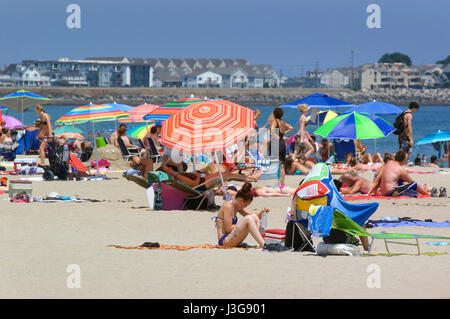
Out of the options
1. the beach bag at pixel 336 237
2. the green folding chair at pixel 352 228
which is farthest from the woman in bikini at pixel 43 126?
the green folding chair at pixel 352 228

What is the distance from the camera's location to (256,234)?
7273mm

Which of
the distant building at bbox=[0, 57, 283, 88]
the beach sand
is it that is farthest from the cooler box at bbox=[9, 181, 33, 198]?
the distant building at bbox=[0, 57, 283, 88]

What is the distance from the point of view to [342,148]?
16562mm

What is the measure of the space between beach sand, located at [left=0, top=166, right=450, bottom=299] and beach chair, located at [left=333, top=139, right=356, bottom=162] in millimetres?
6608

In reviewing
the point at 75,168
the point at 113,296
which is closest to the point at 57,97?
the point at 75,168

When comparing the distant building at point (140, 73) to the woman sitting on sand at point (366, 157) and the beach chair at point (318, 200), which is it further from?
the beach chair at point (318, 200)

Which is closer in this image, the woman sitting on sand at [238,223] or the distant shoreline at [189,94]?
the woman sitting on sand at [238,223]

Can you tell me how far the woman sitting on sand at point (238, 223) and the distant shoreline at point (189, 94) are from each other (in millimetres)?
108263

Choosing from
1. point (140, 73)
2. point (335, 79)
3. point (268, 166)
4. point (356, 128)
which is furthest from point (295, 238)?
point (335, 79)

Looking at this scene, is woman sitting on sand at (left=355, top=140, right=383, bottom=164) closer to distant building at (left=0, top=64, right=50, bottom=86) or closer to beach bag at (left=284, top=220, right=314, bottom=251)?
beach bag at (left=284, top=220, right=314, bottom=251)

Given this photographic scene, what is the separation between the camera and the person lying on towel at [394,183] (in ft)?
36.0

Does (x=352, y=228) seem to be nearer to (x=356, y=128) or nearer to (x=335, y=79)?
(x=356, y=128)
